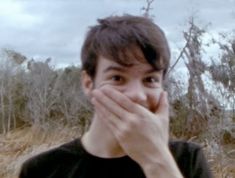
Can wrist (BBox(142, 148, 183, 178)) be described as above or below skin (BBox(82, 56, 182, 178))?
below

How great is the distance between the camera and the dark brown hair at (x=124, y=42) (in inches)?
75.1

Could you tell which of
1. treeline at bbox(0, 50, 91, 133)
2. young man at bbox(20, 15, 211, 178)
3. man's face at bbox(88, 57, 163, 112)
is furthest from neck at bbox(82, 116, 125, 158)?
treeline at bbox(0, 50, 91, 133)

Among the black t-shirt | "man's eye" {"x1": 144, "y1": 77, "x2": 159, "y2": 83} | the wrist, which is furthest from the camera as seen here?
the black t-shirt

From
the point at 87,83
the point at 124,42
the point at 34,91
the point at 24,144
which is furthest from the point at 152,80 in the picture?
the point at 34,91

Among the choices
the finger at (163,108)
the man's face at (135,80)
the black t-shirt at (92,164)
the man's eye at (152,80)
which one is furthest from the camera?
the black t-shirt at (92,164)

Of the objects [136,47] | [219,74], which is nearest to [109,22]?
[136,47]

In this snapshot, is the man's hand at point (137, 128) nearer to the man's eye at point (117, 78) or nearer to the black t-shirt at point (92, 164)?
the man's eye at point (117, 78)

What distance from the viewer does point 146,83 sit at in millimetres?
1830

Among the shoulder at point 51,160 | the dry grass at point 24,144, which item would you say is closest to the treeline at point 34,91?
the dry grass at point 24,144

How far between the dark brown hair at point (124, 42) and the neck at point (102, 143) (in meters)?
0.16

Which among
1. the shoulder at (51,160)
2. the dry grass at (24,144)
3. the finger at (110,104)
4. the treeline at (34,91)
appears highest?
the finger at (110,104)

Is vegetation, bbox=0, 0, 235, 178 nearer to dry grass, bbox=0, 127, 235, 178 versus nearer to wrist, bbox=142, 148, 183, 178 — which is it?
dry grass, bbox=0, 127, 235, 178

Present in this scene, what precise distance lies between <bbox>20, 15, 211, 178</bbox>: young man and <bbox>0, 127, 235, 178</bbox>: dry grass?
4.14m

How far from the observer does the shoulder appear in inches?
82.1
